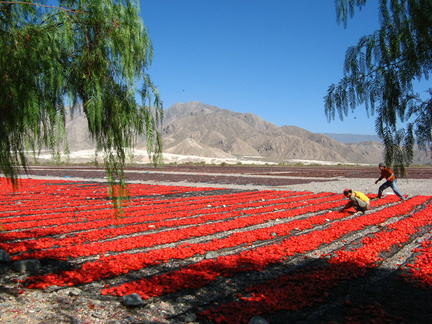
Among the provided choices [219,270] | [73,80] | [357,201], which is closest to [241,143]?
[357,201]

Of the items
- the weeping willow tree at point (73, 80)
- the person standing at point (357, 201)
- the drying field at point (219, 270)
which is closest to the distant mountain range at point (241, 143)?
the person standing at point (357, 201)

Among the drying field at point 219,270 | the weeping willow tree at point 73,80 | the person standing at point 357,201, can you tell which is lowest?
the drying field at point 219,270

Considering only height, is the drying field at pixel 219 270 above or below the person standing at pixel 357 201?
below

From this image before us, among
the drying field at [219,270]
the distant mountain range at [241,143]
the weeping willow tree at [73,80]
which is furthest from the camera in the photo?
the distant mountain range at [241,143]

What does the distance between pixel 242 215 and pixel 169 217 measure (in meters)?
2.59

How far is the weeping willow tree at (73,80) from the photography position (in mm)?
3736

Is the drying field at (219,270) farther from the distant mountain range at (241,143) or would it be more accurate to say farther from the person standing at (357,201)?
the distant mountain range at (241,143)

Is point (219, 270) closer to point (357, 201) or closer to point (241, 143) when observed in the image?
point (357, 201)

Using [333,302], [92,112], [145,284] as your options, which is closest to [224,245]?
[145,284]

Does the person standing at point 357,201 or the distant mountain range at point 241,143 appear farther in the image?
the distant mountain range at point 241,143

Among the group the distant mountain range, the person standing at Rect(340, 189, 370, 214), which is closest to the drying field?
the person standing at Rect(340, 189, 370, 214)

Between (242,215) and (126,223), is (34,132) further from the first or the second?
(242,215)

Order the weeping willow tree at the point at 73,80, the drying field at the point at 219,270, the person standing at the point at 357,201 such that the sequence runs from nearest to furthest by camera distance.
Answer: the weeping willow tree at the point at 73,80 → the drying field at the point at 219,270 → the person standing at the point at 357,201

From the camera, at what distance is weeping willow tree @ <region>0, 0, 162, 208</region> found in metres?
3.74
